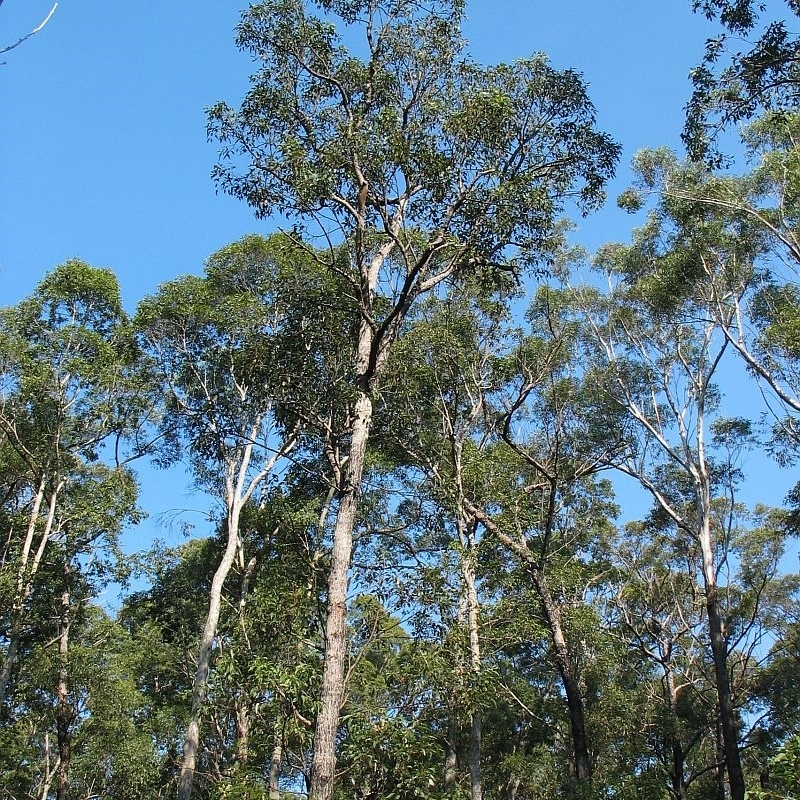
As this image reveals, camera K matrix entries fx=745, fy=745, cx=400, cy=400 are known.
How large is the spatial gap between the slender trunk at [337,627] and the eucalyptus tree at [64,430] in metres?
8.29

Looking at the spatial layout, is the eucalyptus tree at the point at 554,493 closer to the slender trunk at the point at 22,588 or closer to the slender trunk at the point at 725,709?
the slender trunk at the point at 725,709

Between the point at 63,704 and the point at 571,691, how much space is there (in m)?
9.02

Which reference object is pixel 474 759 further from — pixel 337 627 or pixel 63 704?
pixel 63 704

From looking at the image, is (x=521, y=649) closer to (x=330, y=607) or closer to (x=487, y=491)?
(x=487, y=491)

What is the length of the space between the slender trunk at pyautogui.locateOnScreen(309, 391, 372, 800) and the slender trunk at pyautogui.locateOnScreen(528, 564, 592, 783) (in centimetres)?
422

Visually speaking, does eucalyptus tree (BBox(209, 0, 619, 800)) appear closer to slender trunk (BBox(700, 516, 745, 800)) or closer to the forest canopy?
the forest canopy

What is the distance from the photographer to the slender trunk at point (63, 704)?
12.6m

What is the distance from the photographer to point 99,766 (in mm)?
14562

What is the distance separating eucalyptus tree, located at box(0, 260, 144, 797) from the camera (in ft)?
46.2

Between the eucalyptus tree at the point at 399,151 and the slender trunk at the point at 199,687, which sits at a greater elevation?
the eucalyptus tree at the point at 399,151

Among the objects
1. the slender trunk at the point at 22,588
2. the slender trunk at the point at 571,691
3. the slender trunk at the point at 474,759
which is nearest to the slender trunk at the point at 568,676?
the slender trunk at the point at 571,691

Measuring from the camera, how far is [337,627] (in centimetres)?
682

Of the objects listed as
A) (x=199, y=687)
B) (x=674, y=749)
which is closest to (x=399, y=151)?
(x=199, y=687)

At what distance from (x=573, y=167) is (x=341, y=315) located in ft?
10.8
